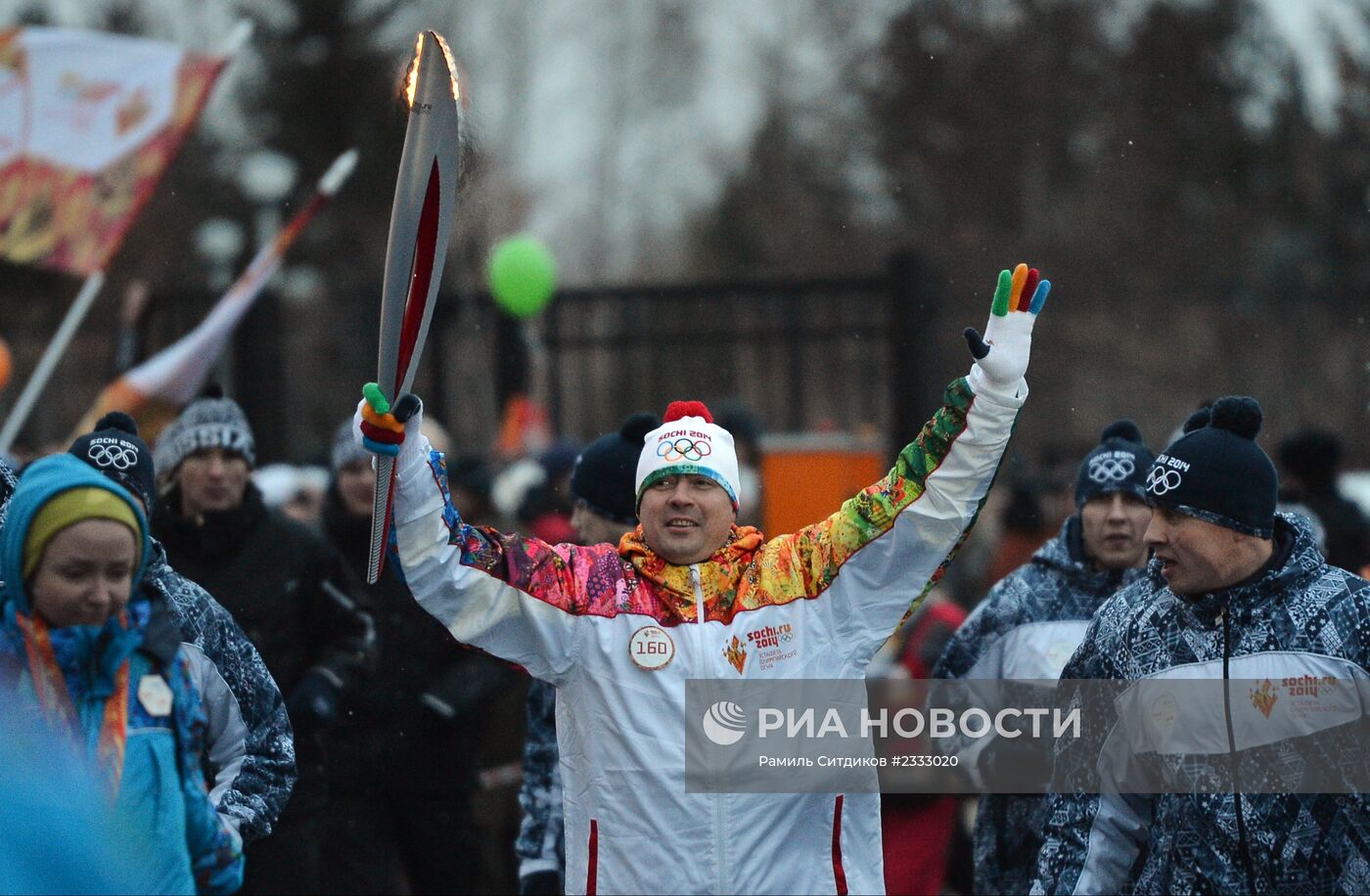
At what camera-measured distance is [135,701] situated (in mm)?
2969

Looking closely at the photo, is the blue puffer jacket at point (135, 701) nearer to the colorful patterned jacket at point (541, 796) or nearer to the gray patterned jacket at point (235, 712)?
the gray patterned jacket at point (235, 712)

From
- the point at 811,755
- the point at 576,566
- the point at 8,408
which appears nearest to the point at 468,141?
the point at 576,566

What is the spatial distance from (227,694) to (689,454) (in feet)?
3.76

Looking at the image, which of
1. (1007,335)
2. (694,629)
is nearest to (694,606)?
(694,629)

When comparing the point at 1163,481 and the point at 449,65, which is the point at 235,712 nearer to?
the point at 449,65

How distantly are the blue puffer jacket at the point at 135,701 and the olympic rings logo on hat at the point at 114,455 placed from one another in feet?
2.82

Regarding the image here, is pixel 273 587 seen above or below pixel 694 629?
above

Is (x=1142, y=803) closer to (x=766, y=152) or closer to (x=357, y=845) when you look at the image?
(x=357, y=845)

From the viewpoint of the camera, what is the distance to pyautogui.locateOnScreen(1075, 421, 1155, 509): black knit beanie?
4.51 metres

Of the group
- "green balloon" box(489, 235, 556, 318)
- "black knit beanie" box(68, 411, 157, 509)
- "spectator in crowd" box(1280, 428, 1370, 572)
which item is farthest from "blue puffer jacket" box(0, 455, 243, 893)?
"green balloon" box(489, 235, 556, 318)

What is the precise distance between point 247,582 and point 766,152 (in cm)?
2255

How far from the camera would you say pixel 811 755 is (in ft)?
11.9

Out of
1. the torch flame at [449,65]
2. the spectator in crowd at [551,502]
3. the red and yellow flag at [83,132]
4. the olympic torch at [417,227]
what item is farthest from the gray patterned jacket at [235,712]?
the red and yellow flag at [83,132]

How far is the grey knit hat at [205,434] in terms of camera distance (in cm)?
490
